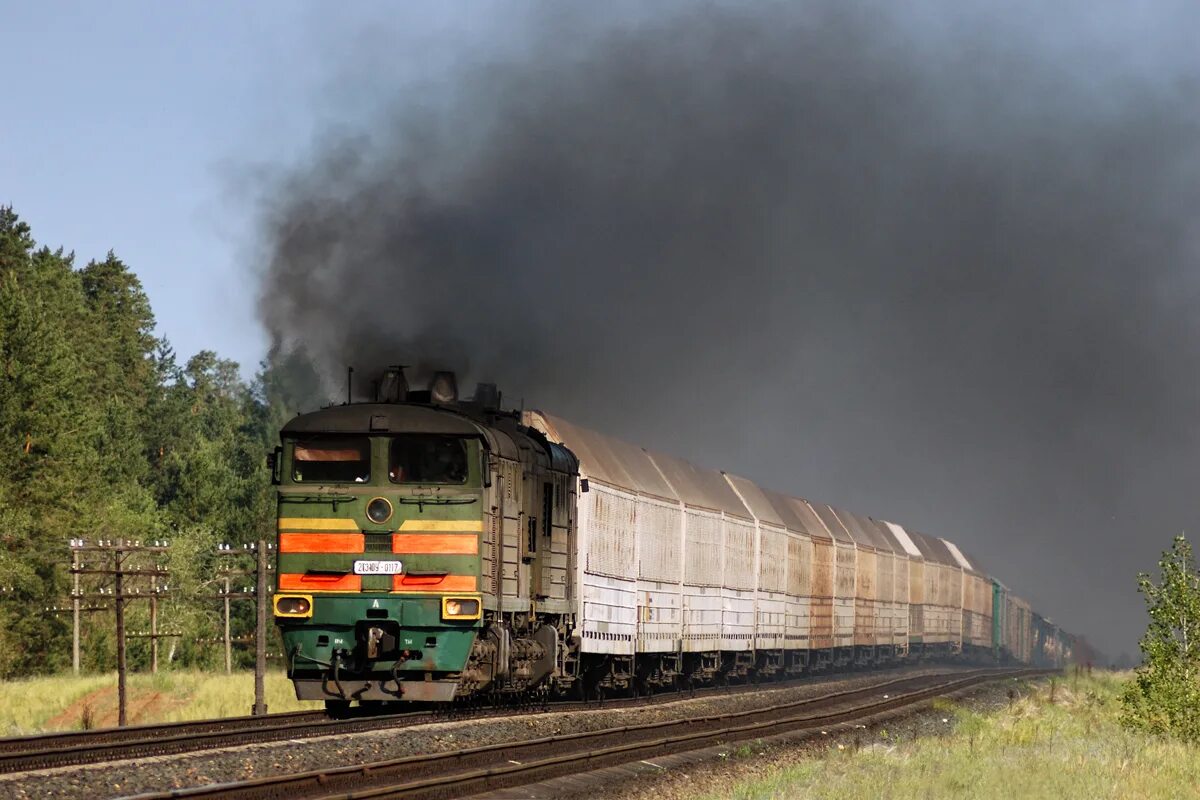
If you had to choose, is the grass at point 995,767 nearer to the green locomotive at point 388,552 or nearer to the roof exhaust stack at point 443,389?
the green locomotive at point 388,552

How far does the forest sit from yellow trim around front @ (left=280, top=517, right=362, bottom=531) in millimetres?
9748

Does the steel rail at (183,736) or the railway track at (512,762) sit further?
the steel rail at (183,736)

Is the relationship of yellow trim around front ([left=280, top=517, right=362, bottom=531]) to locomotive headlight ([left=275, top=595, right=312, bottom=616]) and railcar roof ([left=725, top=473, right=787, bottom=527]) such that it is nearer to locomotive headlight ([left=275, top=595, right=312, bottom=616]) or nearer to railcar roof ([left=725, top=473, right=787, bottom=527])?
→ locomotive headlight ([left=275, top=595, right=312, bottom=616])

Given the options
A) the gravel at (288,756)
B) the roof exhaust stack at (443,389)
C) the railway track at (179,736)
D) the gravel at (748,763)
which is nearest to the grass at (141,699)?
the railway track at (179,736)

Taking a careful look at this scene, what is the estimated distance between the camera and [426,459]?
76.0 feet

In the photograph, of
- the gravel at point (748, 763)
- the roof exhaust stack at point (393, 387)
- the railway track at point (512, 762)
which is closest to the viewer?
the railway track at point (512, 762)

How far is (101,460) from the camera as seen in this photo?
260 feet

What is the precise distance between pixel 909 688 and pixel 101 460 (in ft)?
155

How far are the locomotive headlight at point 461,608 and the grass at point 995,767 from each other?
4000 mm

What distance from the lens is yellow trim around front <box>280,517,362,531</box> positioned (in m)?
22.8

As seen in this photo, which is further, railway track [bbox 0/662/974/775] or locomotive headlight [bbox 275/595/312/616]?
locomotive headlight [bbox 275/595/312/616]

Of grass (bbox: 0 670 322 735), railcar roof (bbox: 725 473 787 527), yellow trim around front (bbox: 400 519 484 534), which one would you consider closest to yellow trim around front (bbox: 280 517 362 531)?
yellow trim around front (bbox: 400 519 484 534)

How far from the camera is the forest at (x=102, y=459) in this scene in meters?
66.8

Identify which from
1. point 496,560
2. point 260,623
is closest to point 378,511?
point 496,560
